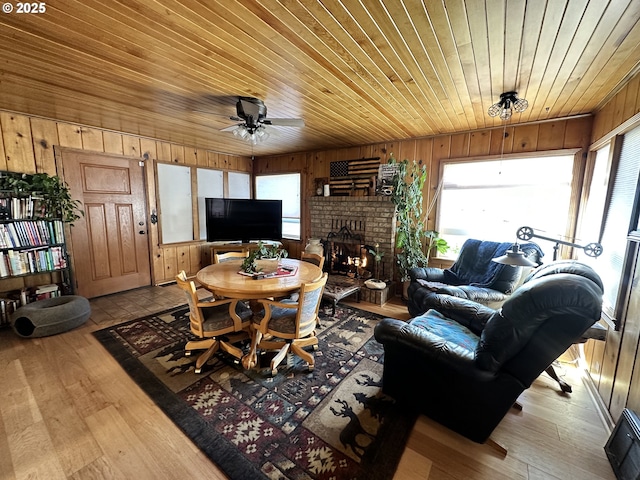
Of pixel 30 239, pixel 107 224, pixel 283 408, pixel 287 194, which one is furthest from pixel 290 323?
pixel 287 194

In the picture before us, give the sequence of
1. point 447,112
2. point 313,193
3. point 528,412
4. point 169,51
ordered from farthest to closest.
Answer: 1. point 313,193
2. point 447,112
3. point 528,412
4. point 169,51

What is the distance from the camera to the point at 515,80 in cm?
208

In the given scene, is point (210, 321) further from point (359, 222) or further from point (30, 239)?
point (359, 222)

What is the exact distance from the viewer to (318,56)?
177cm

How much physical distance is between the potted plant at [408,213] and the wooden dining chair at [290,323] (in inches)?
75.6

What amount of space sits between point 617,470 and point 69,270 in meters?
5.16

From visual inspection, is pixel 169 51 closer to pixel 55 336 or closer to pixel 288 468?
pixel 288 468

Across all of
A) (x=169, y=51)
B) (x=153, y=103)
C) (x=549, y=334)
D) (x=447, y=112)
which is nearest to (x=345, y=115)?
(x=447, y=112)

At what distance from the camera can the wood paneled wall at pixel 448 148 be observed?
2.97 m

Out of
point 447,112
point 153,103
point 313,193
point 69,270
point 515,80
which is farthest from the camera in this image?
point 313,193

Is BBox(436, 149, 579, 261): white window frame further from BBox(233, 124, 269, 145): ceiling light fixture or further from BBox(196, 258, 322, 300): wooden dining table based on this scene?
BBox(233, 124, 269, 145): ceiling light fixture

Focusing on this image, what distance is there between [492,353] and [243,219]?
4257 millimetres

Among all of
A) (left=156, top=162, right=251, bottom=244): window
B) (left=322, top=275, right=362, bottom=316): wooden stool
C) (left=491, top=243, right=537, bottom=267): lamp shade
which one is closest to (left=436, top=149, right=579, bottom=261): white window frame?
(left=322, top=275, right=362, bottom=316): wooden stool

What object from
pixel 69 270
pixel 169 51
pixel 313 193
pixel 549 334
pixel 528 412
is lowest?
pixel 528 412
